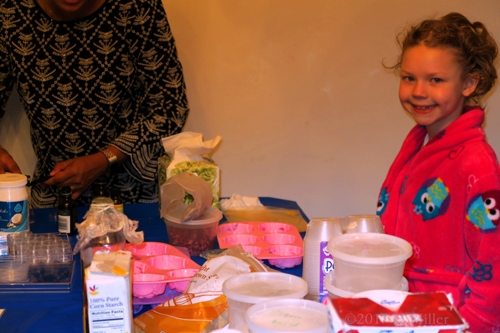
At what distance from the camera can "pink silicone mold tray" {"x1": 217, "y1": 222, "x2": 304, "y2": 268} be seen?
1321mm

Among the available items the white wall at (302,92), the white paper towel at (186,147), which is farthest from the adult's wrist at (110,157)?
the white wall at (302,92)

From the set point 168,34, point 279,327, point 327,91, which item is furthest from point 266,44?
point 279,327

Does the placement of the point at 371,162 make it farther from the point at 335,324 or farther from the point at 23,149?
the point at 335,324

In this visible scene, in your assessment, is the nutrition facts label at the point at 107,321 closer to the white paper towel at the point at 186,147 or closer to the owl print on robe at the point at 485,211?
the owl print on robe at the point at 485,211

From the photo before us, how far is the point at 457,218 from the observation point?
122cm

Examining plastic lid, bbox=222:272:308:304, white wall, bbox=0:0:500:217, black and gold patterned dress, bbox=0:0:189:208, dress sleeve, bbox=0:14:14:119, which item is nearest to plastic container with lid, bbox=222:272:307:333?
plastic lid, bbox=222:272:308:304

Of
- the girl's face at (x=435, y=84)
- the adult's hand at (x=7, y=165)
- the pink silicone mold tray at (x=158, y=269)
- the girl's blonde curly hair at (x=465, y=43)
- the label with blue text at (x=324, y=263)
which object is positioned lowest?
the pink silicone mold tray at (x=158, y=269)

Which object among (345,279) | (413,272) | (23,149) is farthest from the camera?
(23,149)

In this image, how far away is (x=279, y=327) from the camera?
0.58 m

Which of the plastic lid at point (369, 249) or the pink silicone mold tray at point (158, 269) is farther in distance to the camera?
the pink silicone mold tray at point (158, 269)

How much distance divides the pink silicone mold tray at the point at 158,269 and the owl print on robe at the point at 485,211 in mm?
736

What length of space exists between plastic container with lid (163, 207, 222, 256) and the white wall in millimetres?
1398

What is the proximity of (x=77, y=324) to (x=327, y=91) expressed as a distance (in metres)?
2.10

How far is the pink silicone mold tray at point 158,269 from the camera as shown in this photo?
1.07 meters
